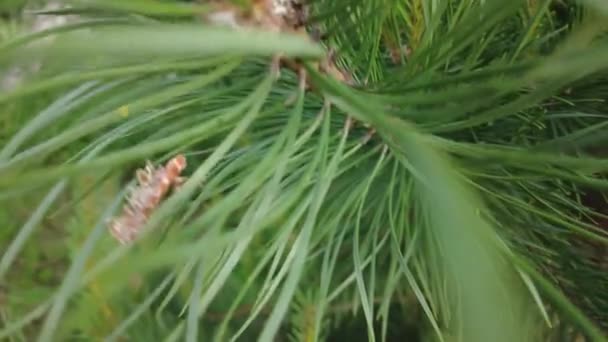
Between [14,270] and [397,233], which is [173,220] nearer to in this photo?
[397,233]

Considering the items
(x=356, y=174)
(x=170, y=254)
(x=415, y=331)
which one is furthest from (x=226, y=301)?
(x=170, y=254)

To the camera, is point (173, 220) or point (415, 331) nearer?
point (173, 220)

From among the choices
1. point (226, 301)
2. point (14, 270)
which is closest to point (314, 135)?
point (226, 301)

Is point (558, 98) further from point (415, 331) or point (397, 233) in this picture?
point (415, 331)

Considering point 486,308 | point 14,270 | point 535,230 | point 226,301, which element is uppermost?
point 14,270

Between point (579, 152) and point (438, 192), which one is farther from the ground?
point (579, 152)

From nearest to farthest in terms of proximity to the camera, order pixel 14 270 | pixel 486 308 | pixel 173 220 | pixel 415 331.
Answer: pixel 486 308, pixel 173 220, pixel 415 331, pixel 14 270

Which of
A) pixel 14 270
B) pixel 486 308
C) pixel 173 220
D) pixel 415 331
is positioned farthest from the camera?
pixel 14 270
